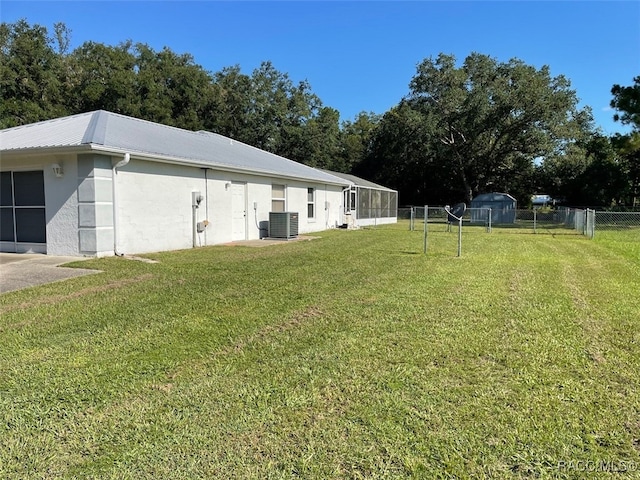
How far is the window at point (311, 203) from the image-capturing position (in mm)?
18866

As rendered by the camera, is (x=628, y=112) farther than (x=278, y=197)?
Yes

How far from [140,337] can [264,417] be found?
2085mm

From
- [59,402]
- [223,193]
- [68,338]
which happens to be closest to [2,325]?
[68,338]

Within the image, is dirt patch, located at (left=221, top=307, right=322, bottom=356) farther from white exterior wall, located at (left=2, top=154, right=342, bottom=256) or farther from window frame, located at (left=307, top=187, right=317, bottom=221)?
window frame, located at (left=307, top=187, right=317, bottom=221)

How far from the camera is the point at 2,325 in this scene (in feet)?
15.0

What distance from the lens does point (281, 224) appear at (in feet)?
47.9

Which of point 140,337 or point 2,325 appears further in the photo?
point 2,325

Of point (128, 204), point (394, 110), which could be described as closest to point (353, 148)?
point (394, 110)

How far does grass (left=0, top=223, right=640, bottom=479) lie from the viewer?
2.30m

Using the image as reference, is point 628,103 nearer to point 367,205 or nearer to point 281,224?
point 367,205

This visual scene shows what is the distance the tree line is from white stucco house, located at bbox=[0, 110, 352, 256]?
816 inches

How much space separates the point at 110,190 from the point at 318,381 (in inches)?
310

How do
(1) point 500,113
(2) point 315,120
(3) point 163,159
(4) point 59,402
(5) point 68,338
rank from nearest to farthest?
(4) point 59,402
(5) point 68,338
(3) point 163,159
(1) point 500,113
(2) point 315,120

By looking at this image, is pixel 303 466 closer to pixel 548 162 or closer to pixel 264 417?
pixel 264 417
